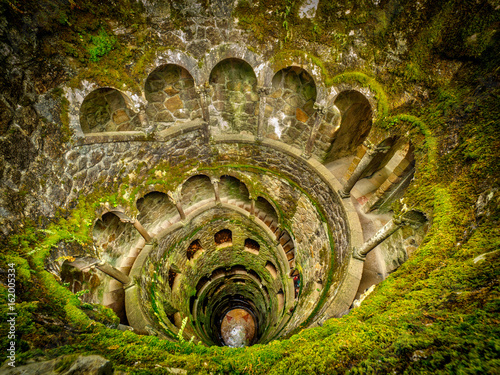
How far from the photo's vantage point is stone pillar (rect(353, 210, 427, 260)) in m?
4.80

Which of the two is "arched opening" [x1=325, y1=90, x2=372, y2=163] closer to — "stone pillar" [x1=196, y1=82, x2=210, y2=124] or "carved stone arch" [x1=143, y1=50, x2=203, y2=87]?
"stone pillar" [x1=196, y1=82, x2=210, y2=124]

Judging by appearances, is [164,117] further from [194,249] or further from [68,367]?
[68,367]

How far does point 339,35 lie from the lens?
244 inches

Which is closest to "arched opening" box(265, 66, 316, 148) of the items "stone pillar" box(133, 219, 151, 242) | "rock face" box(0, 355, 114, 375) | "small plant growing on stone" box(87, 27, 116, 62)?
"small plant growing on stone" box(87, 27, 116, 62)

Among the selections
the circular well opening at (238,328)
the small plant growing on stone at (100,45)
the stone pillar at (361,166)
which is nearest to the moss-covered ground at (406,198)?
the small plant growing on stone at (100,45)

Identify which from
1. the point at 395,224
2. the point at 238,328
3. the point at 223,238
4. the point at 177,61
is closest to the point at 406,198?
the point at 395,224

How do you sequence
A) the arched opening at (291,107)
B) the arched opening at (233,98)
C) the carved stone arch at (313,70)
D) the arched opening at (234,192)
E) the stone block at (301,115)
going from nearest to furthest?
the carved stone arch at (313,70), the arched opening at (291,107), the arched opening at (233,98), the stone block at (301,115), the arched opening at (234,192)

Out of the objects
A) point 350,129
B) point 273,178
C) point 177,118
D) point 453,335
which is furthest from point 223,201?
point 453,335

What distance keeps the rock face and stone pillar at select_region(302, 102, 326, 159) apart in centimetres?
772

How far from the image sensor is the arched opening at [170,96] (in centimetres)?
801

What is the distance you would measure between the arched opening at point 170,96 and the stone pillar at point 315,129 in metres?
4.65

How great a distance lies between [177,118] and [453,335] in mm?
9508

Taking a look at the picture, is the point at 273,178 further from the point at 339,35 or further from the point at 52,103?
the point at 52,103

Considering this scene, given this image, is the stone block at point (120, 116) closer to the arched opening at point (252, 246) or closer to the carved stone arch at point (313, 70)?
the carved stone arch at point (313, 70)
